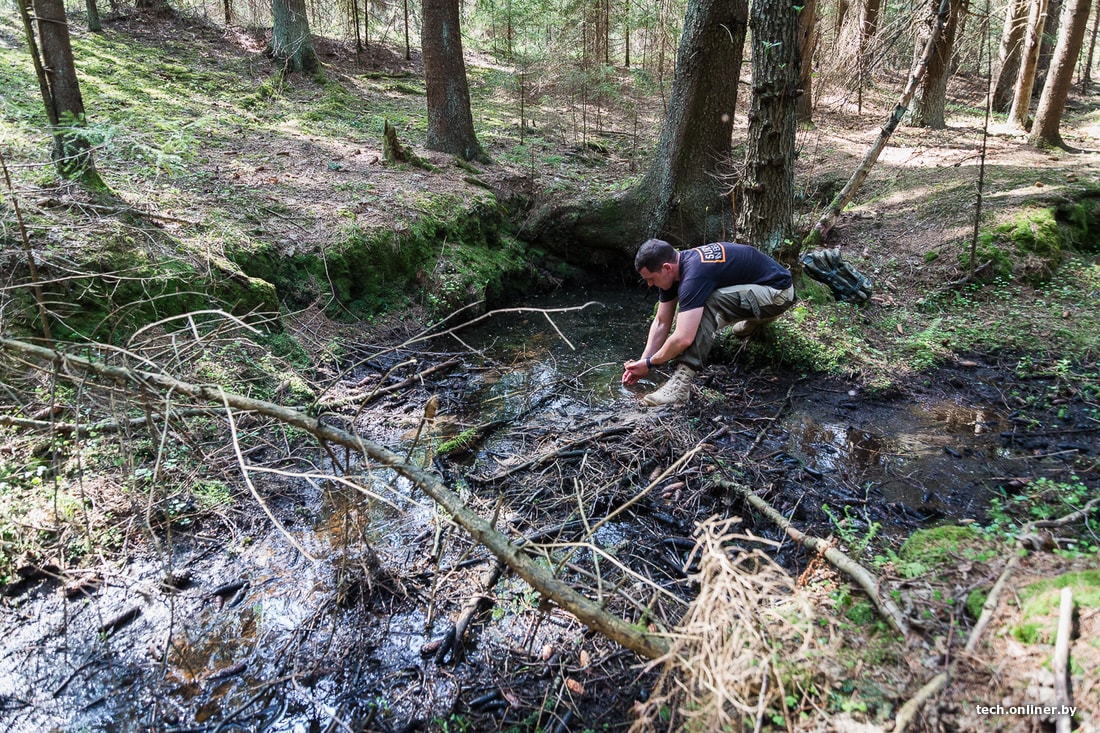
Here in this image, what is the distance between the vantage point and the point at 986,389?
474cm

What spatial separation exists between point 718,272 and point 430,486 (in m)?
3.17

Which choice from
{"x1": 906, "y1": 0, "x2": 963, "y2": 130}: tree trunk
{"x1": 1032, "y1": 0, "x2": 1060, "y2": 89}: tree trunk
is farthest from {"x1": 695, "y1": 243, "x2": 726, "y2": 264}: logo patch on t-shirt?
{"x1": 1032, "y1": 0, "x2": 1060, "y2": 89}: tree trunk

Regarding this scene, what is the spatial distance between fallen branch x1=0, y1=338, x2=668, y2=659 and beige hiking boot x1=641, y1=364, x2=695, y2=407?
2615 mm

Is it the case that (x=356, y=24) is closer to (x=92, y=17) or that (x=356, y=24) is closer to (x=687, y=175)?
(x=92, y=17)

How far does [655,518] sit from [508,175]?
730 cm

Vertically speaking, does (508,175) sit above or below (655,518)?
above

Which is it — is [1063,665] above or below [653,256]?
below

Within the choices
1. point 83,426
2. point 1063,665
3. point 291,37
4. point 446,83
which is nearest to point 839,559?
point 1063,665

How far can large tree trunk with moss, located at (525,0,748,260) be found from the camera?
7.02 meters

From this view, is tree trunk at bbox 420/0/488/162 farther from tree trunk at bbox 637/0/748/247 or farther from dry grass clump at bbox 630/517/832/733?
dry grass clump at bbox 630/517/832/733

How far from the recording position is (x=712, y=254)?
4598 millimetres

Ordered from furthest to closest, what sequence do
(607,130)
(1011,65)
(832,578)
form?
(1011,65) < (607,130) < (832,578)

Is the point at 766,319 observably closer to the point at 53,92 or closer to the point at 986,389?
the point at 986,389

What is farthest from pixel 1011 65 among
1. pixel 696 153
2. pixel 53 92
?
pixel 53 92
